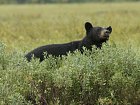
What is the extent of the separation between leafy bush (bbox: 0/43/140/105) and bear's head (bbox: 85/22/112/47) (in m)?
1.95

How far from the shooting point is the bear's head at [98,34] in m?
8.98

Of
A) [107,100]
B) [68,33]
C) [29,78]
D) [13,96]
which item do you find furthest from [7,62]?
[68,33]

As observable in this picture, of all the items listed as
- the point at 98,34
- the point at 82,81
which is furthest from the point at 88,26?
the point at 82,81

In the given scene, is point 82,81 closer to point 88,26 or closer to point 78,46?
point 78,46

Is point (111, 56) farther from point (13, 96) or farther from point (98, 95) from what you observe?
point (13, 96)

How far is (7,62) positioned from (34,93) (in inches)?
37.3

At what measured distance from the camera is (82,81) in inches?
265

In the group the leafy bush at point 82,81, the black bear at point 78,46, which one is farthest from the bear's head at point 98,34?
the leafy bush at point 82,81

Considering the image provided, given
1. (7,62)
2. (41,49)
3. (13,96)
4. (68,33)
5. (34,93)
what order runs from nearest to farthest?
(13,96), (34,93), (7,62), (41,49), (68,33)

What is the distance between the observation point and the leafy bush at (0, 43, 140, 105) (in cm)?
668

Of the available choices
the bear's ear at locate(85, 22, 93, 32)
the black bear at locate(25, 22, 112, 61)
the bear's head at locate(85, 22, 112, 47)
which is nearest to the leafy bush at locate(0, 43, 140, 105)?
the bear's head at locate(85, 22, 112, 47)

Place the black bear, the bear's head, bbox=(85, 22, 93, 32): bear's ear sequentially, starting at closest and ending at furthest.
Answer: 1. the bear's head
2. the black bear
3. bbox=(85, 22, 93, 32): bear's ear

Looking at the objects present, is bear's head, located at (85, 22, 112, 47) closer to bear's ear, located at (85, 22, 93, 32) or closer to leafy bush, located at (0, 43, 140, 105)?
bear's ear, located at (85, 22, 93, 32)

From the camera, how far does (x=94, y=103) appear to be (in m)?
6.88
